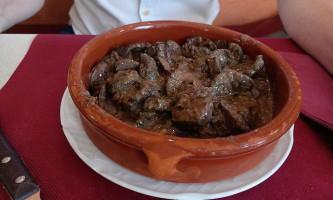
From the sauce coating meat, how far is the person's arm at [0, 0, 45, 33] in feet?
2.06

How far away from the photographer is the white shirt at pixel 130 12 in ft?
4.38

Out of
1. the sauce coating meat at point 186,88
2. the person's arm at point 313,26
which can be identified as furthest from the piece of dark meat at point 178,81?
the person's arm at point 313,26

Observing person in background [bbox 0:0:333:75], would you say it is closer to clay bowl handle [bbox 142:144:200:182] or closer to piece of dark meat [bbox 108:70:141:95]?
piece of dark meat [bbox 108:70:141:95]

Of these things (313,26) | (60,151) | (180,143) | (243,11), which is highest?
(180,143)

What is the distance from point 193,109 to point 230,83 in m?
0.17

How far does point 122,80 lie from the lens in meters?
0.70

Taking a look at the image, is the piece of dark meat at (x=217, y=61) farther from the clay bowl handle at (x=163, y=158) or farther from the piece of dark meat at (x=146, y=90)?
the clay bowl handle at (x=163, y=158)

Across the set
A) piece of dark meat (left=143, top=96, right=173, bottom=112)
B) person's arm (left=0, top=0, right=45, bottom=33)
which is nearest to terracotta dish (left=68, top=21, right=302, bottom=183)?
piece of dark meat (left=143, top=96, right=173, bottom=112)

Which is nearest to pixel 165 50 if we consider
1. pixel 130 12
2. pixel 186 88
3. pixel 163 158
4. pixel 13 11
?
pixel 186 88

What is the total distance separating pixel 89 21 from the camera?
143 centimetres

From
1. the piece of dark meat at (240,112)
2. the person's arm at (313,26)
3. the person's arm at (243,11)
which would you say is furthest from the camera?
the person's arm at (243,11)

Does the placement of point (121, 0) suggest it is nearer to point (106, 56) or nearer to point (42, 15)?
point (106, 56)

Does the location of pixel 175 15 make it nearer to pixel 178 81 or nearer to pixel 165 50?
pixel 165 50

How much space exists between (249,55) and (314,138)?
0.29m
